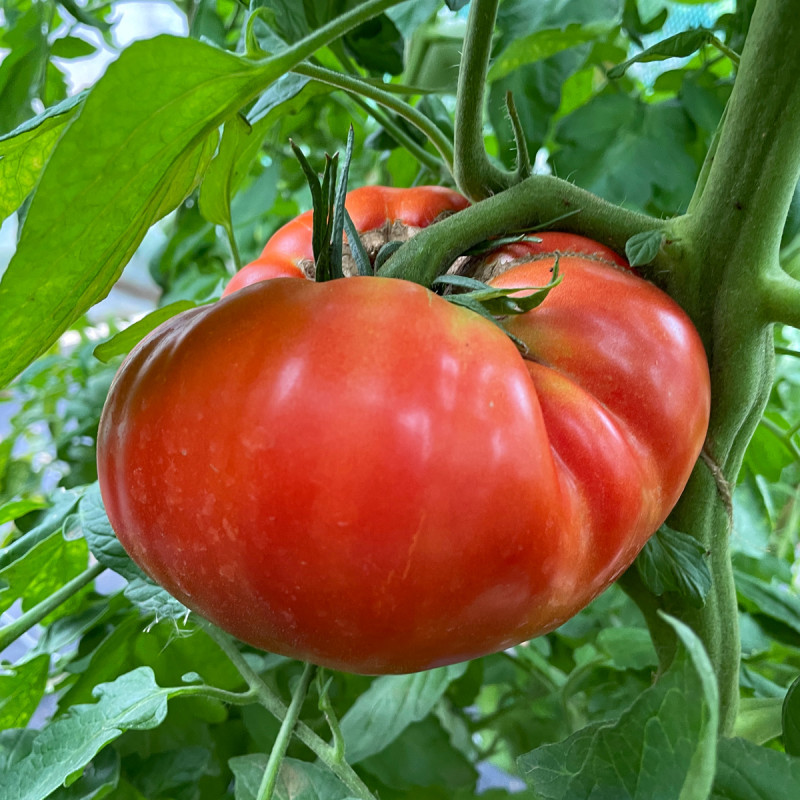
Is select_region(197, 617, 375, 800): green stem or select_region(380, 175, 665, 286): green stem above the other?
select_region(380, 175, 665, 286): green stem

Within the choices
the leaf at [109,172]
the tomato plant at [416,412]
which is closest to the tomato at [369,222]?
the tomato plant at [416,412]

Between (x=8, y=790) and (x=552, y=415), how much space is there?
381mm

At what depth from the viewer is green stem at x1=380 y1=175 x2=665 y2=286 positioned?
0.35m

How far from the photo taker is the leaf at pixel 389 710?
502mm

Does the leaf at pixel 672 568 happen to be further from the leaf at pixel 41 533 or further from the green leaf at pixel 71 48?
the green leaf at pixel 71 48

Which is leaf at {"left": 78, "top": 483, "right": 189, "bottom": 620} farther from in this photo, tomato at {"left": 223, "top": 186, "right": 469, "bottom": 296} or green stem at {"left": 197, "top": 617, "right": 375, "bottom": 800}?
tomato at {"left": 223, "top": 186, "right": 469, "bottom": 296}

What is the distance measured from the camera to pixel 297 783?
43 cm

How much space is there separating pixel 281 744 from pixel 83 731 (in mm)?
112

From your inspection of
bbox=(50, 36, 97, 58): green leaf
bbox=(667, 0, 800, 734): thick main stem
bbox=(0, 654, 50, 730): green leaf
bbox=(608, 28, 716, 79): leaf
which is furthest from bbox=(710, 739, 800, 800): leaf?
bbox=(50, 36, 97, 58): green leaf

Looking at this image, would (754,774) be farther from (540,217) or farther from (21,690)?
(21,690)

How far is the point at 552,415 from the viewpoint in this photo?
26cm

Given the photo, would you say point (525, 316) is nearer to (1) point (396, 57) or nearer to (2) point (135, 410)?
(2) point (135, 410)

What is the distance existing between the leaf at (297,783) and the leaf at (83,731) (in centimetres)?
8

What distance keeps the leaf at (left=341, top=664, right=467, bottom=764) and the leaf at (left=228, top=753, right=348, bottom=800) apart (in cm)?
7
